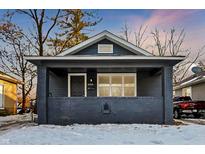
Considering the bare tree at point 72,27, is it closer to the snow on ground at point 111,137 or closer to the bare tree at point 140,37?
the bare tree at point 140,37

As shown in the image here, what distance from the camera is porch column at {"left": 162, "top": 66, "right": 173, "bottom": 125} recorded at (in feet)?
50.3

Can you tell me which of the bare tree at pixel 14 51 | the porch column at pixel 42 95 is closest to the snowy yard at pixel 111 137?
the porch column at pixel 42 95

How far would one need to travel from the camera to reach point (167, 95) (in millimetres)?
15453

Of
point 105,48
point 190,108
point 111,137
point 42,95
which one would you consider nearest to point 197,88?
point 190,108

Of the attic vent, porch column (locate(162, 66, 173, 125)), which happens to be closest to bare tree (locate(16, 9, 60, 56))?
the attic vent

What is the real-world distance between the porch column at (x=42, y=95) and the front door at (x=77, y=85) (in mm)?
3547

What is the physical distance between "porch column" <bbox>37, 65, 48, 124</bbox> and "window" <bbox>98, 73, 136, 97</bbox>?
410 cm

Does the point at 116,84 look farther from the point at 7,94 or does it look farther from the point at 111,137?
the point at 7,94

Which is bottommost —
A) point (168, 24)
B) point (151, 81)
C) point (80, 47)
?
point (151, 81)

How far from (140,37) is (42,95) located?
83.3ft
